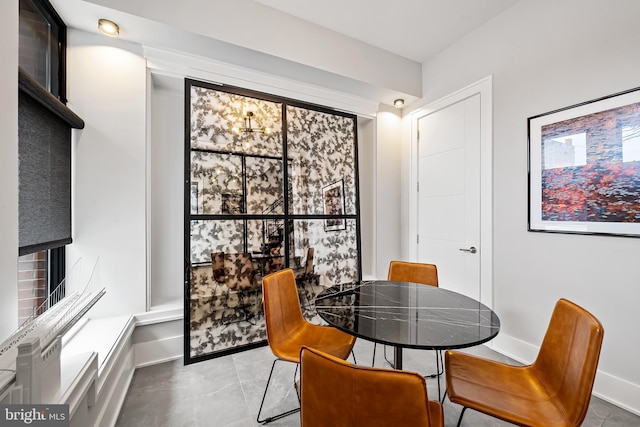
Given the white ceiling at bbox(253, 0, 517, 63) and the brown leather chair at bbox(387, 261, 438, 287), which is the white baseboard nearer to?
the brown leather chair at bbox(387, 261, 438, 287)

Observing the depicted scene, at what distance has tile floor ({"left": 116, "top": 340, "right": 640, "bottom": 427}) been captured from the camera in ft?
5.42

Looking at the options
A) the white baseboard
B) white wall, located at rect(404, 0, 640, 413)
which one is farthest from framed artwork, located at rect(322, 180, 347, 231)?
the white baseboard

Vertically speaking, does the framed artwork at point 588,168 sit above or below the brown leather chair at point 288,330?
above

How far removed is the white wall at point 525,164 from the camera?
1772 millimetres

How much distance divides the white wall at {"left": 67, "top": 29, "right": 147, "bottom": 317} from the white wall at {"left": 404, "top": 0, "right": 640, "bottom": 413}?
10.5 ft

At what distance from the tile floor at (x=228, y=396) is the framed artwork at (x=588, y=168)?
128cm

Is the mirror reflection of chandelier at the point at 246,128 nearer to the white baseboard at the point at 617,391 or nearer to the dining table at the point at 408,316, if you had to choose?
the dining table at the point at 408,316

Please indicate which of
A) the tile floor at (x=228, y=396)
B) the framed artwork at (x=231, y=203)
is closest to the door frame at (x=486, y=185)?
the tile floor at (x=228, y=396)

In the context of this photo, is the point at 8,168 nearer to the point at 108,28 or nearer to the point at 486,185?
the point at 108,28

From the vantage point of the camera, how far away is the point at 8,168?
1.03 metres

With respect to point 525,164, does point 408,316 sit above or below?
below

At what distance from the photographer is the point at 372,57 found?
294 cm

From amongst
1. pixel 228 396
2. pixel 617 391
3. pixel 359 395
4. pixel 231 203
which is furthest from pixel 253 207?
pixel 617 391

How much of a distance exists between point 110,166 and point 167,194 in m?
0.55
